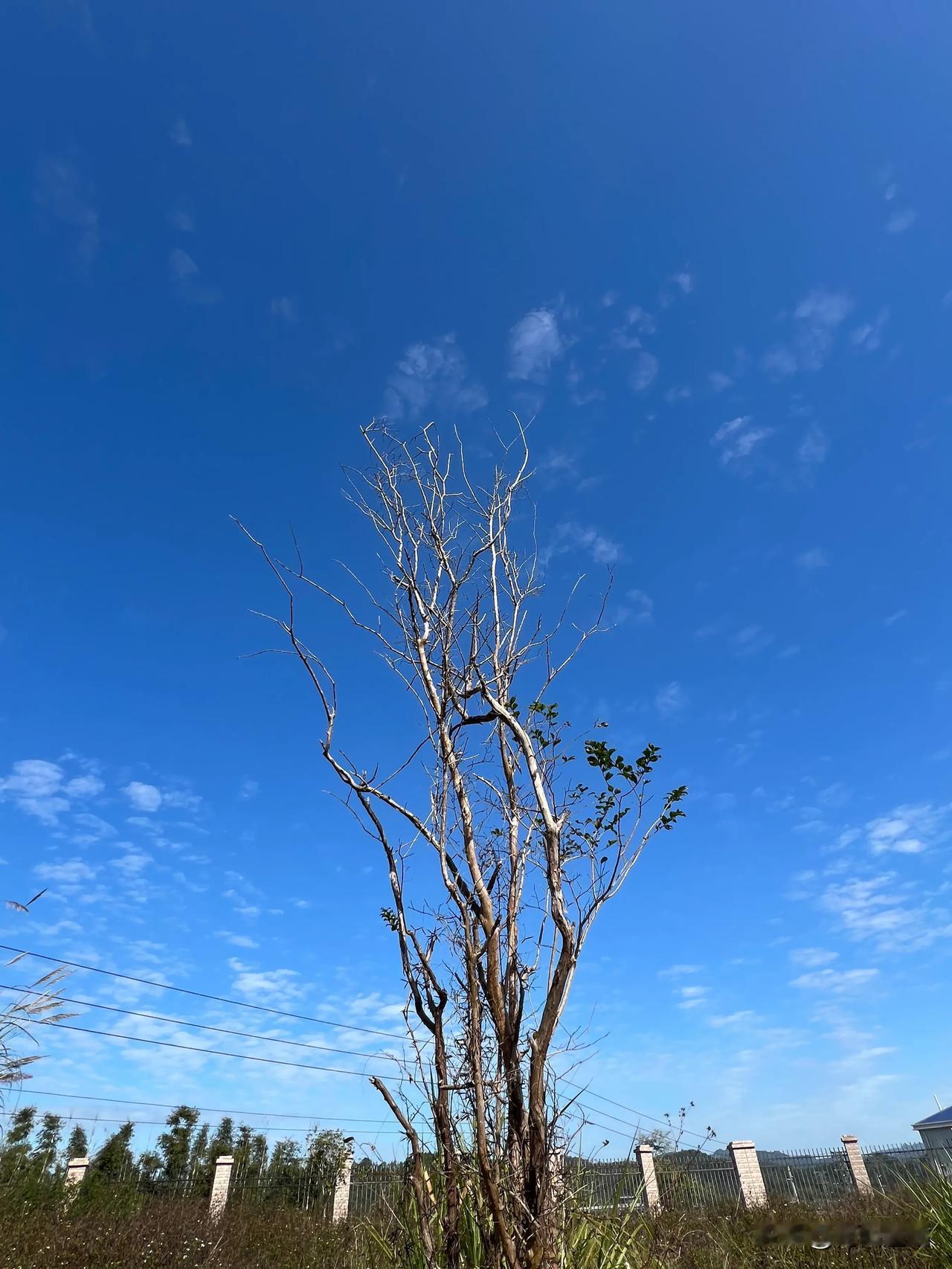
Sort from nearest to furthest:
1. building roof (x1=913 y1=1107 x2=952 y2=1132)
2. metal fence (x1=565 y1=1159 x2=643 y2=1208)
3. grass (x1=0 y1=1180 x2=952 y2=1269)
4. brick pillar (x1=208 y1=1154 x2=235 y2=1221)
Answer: grass (x1=0 y1=1180 x2=952 y2=1269) → metal fence (x1=565 y1=1159 x2=643 y2=1208) → brick pillar (x1=208 y1=1154 x2=235 y2=1221) → building roof (x1=913 y1=1107 x2=952 y2=1132)

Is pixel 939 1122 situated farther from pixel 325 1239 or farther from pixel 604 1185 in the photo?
pixel 604 1185

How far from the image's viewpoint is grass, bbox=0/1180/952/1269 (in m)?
2.12

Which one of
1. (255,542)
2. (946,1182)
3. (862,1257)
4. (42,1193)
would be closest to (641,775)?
(255,542)

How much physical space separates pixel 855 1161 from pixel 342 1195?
342 inches

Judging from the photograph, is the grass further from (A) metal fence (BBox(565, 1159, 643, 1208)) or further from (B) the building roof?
(B) the building roof

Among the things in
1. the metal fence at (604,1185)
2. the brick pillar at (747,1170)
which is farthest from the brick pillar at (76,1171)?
the metal fence at (604,1185)

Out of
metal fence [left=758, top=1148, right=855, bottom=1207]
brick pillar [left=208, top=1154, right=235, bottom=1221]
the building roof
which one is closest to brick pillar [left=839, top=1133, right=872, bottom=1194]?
metal fence [left=758, top=1148, right=855, bottom=1207]

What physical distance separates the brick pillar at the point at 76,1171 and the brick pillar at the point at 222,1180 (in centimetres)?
199

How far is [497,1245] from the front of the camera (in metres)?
1.61

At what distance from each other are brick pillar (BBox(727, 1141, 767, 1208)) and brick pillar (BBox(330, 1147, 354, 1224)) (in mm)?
6430

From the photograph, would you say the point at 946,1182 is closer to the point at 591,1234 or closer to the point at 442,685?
the point at 591,1234

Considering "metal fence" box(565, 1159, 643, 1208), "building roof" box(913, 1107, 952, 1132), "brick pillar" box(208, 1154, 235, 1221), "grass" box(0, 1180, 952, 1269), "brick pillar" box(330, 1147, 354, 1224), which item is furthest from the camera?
"building roof" box(913, 1107, 952, 1132)

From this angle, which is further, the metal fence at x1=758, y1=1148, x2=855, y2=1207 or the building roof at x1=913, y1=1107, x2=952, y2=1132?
the building roof at x1=913, y1=1107, x2=952, y2=1132

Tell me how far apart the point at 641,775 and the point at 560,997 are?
99 centimetres
